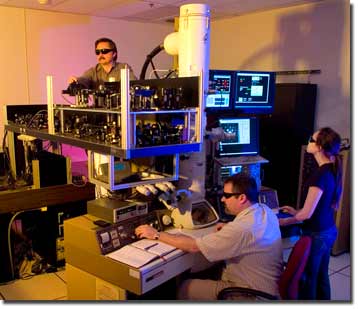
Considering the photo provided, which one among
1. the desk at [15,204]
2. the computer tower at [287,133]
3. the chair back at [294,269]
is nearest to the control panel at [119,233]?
the chair back at [294,269]

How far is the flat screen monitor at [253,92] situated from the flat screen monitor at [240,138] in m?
0.12

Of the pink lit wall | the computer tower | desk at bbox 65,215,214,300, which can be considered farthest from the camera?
the pink lit wall

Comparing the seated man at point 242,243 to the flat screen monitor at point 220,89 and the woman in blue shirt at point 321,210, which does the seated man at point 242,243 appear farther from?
the flat screen monitor at point 220,89

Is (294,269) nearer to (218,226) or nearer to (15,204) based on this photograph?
(218,226)

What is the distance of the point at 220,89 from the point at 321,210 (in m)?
1.17

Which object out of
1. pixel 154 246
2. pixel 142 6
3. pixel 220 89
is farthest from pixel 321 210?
pixel 142 6

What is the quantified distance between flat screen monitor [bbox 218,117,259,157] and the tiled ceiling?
167 centimetres

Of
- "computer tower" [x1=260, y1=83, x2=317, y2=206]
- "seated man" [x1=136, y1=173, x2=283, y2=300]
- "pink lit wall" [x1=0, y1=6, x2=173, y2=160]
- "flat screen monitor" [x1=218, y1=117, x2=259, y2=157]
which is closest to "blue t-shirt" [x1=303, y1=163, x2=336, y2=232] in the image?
"seated man" [x1=136, y1=173, x2=283, y2=300]

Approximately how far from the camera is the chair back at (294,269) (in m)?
2.01

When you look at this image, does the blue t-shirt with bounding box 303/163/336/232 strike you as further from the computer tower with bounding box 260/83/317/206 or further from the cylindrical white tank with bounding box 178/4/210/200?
the computer tower with bounding box 260/83/317/206

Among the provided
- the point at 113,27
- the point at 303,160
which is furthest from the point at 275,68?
the point at 113,27

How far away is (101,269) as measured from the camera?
211cm

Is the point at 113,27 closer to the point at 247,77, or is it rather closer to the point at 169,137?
the point at 247,77

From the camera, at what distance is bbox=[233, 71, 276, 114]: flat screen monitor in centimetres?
314
